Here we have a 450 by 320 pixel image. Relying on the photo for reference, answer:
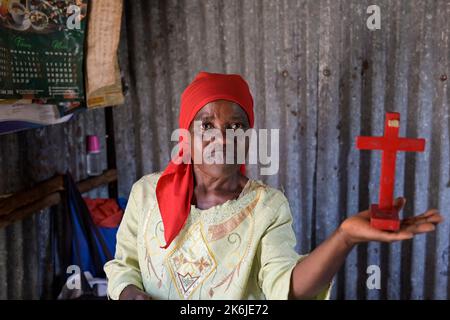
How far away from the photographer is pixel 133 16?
11.1ft

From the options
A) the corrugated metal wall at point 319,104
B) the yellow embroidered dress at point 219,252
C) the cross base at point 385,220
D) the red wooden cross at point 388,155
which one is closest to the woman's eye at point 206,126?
the yellow embroidered dress at point 219,252

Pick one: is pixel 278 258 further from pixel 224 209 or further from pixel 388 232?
pixel 388 232

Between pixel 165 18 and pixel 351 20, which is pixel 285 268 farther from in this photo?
pixel 165 18

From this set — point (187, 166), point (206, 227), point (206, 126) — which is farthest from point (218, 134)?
point (206, 227)

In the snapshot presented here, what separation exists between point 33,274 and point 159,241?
64.4 inches

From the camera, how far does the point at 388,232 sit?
1031 mm

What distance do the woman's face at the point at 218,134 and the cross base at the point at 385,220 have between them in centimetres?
61

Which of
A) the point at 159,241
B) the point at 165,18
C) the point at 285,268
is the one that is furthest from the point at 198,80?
the point at 165,18

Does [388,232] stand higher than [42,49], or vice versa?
[42,49]

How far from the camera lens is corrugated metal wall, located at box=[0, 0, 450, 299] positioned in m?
2.79

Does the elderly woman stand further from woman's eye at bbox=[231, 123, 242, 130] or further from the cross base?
the cross base

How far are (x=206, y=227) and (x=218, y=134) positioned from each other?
1.07 feet
